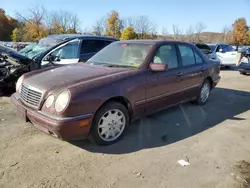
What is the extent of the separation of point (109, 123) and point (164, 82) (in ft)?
4.60

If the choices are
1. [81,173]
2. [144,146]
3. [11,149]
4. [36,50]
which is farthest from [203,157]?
[36,50]

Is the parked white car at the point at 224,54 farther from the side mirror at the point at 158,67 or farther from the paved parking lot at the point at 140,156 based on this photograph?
the side mirror at the point at 158,67

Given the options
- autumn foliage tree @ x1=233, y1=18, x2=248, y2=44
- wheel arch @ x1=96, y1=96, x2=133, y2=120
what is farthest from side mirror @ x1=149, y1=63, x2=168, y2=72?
autumn foliage tree @ x1=233, y1=18, x2=248, y2=44

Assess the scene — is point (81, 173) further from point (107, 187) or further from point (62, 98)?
point (62, 98)

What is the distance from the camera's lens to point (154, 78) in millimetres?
4078

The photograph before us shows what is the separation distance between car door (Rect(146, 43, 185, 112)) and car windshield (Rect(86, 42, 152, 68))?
0.25 meters

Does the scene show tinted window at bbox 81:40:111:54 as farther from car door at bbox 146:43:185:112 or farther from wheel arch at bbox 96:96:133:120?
wheel arch at bbox 96:96:133:120

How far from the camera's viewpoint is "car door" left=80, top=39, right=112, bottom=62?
6.88 m

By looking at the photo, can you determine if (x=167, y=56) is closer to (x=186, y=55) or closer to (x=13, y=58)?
(x=186, y=55)

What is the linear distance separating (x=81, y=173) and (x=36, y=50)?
584 cm

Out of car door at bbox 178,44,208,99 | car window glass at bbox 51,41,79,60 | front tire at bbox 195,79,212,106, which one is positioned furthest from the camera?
car window glass at bbox 51,41,79,60

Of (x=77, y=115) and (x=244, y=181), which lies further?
(x=77, y=115)

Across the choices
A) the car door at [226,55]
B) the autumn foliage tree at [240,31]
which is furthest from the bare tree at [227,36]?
the car door at [226,55]

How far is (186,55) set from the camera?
5.13m
